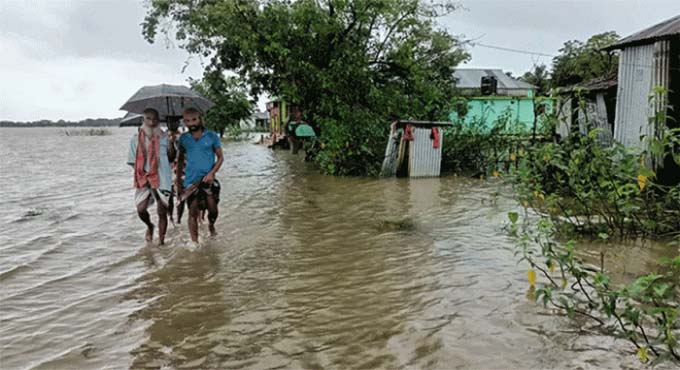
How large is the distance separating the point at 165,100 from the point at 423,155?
8.16 meters

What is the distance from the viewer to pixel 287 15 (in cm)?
1573

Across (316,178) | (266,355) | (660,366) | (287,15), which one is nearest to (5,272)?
(266,355)

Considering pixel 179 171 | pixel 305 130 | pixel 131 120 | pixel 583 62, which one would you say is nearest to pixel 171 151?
pixel 179 171

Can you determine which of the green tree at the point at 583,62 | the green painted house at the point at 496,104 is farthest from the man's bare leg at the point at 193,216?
the green tree at the point at 583,62

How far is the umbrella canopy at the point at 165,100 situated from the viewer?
7730 millimetres

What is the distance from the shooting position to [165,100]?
8.00 meters

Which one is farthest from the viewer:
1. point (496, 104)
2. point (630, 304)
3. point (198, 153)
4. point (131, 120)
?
point (496, 104)

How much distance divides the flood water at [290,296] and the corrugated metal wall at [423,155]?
4562 millimetres

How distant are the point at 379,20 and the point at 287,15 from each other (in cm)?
314

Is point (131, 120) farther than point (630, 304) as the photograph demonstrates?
Yes

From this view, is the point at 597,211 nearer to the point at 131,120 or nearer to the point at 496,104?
the point at 131,120

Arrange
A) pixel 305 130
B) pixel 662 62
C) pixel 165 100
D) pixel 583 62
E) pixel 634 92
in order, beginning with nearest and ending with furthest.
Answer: pixel 165 100
pixel 662 62
pixel 634 92
pixel 305 130
pixel 583 62

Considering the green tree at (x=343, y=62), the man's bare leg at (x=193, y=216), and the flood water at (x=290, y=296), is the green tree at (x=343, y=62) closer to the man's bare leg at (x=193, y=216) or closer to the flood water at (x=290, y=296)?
the flood water at (x=290, y=296)

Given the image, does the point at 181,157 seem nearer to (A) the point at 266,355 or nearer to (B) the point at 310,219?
(B) the point at 310,219
